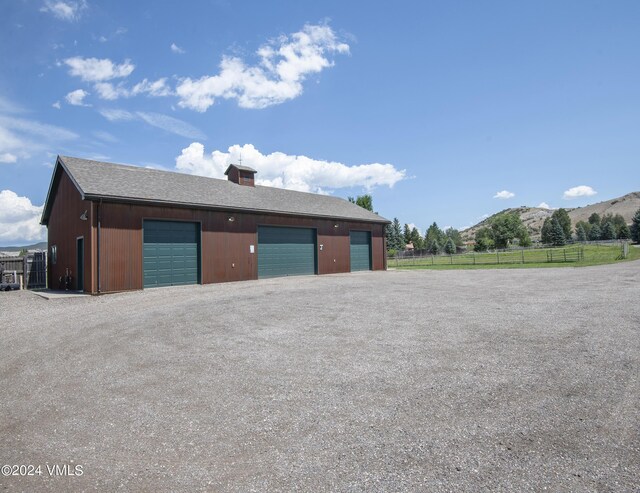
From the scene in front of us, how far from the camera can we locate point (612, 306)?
8.49 metres

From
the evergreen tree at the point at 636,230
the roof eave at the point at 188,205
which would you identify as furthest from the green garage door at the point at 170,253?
the evergreen tree at the point at 636,230

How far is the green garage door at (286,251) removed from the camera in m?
18.9

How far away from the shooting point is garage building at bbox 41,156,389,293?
1399 centimetres

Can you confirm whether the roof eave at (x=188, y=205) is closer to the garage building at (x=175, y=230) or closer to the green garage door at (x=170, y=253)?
the garage building at (x=175, y=230)

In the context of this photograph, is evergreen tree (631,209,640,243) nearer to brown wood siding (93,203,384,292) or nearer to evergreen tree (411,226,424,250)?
evergreen tree (411,226,424,250)

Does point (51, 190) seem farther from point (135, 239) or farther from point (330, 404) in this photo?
point (330, 404)

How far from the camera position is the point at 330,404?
12.2 feet

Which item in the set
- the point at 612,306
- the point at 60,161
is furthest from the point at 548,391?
the point at 60,161

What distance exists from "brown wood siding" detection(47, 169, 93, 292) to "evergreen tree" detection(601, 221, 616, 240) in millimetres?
109898

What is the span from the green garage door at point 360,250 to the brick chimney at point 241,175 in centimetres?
722

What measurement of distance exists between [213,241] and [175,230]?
1762mm

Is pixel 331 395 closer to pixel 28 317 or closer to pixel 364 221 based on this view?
pixel 28 317

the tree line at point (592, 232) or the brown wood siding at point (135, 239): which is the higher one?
the tree line at point (592, 232)

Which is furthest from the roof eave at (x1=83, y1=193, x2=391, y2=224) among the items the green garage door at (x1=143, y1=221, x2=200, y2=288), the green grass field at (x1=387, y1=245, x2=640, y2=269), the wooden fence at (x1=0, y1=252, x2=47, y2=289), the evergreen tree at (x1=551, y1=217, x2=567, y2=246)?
the evergreen tree at (x1=551, y1=217, x2=567, y2=246)
